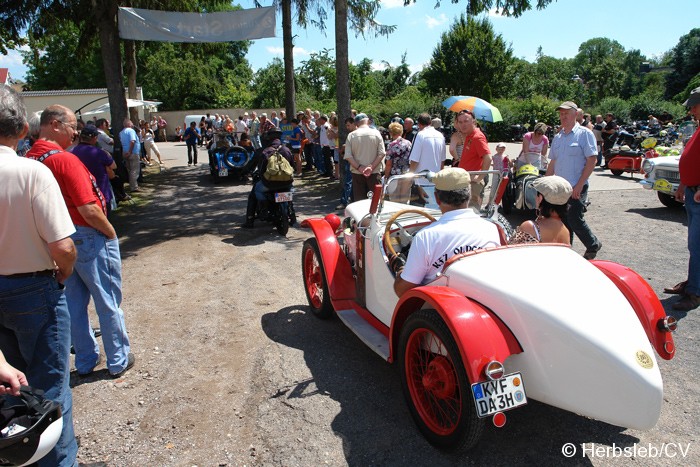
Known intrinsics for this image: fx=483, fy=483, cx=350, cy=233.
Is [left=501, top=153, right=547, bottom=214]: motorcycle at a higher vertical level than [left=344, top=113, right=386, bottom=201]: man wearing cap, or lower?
lower

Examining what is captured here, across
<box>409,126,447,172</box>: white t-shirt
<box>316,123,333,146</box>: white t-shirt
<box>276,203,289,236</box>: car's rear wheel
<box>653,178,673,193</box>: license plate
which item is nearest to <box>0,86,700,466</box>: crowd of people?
<box>409,126,447,172</box>: white t-shirt

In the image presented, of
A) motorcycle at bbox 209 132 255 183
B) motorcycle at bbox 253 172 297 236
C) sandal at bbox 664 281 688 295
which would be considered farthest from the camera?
motorcycle at bbox 209 132 255 183

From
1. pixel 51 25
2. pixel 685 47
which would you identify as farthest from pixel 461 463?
pixel 685 47

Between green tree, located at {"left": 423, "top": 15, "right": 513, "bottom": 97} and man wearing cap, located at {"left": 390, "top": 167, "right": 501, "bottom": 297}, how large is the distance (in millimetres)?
41911

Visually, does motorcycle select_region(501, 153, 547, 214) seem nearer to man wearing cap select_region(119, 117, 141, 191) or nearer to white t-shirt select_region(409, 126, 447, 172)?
white t-shirt select_region(409, 126, 447, 172)

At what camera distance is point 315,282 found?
4.96 m

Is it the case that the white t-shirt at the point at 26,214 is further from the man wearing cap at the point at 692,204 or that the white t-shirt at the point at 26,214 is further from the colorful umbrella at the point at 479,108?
the colorful umbrella at the point at 479,108

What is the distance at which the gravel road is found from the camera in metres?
2.84

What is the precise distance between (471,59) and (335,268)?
1640 inches

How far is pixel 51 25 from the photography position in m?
11.9

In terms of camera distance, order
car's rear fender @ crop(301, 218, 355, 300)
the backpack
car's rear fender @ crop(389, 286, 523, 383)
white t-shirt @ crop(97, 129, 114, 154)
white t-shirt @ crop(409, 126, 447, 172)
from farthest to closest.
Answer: white t-shirt @ crop(97, 129, 114, 154), the backpack, white t-shirt @ crop(409, 126, 447, 172), car's rear fender @ crop(301, 218, 355, 300), car's rear fender @ crop(389, 286, 523, 383)

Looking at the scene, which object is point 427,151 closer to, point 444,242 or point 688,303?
point 688,303

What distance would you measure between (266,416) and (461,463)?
1.31 m

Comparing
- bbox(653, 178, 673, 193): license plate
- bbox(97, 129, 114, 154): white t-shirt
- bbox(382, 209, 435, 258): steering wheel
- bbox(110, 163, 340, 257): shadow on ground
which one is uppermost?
bbox(97, 129, 114, 154): white t-shirt
